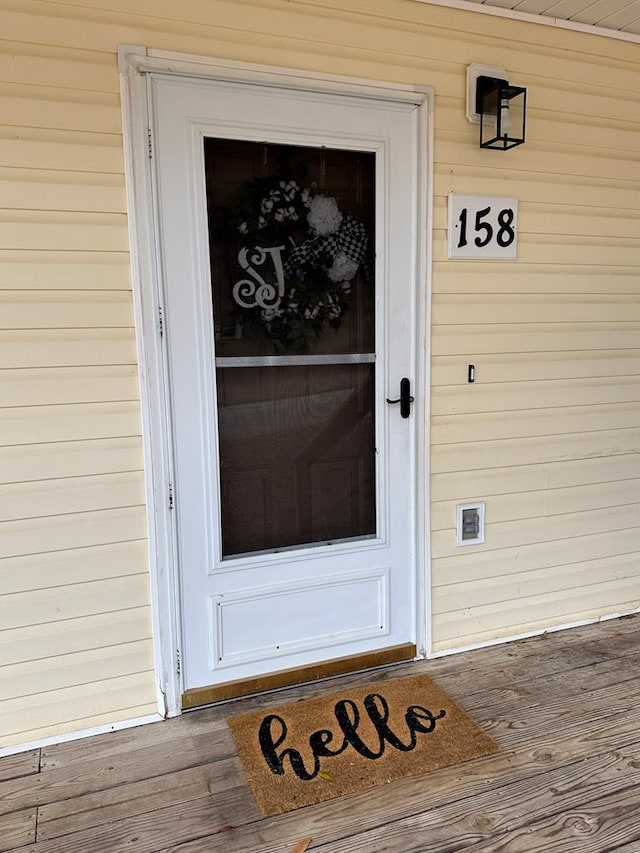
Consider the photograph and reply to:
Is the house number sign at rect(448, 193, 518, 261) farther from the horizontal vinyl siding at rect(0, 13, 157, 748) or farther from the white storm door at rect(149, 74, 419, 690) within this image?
the horizontal vinyl siding at rect(0, 13, 157, 748)

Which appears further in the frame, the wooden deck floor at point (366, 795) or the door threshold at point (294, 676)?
the door threshold at point (294, 676)

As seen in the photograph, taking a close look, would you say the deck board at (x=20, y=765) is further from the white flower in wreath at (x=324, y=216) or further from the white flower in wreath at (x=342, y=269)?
the white flower in wreath at (x=324, y=216)

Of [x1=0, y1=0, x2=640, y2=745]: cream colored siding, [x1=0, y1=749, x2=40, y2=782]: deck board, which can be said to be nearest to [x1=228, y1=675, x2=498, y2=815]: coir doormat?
[x1=0, y1=0, x2=640, y2=745]: cream colored siding

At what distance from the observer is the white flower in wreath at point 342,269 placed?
2307mm

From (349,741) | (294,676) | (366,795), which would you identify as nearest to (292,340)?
(294,676)

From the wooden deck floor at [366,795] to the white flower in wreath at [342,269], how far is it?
5.31ft

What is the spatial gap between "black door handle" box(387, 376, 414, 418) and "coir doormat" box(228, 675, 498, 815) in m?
1.09

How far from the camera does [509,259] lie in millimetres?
2533

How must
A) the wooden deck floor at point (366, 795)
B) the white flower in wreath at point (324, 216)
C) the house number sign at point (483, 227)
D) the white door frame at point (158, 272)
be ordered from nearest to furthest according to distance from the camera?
the wooden deck floor at point (366, 795), the white door frame at point (158, 272), the white flower in wreath at point (324, 216), the house number sign at point (483, 227)

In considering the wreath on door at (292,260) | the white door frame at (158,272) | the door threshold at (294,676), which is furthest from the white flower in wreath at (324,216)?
the door threshold at (294,676)

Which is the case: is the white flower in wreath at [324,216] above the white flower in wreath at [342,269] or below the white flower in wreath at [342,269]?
above

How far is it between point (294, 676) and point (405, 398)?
1189 millimetres

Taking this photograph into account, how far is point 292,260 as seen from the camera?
2.25 meters

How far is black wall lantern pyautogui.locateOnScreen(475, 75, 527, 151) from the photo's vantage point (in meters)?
2.31
